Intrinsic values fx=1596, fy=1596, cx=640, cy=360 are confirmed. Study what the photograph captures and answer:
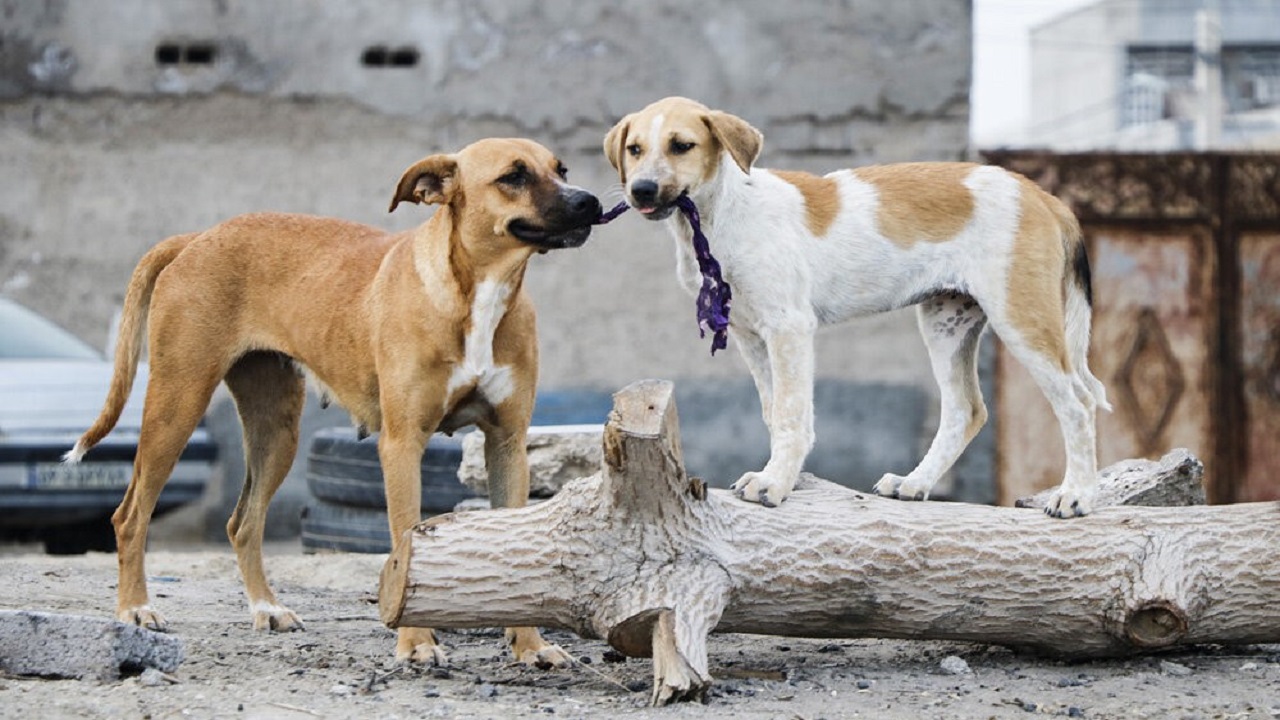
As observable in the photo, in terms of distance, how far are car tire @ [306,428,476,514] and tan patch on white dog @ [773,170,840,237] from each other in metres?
2.98

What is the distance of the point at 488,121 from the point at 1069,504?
274 inches

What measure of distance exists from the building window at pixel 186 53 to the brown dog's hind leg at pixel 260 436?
572 centimetres

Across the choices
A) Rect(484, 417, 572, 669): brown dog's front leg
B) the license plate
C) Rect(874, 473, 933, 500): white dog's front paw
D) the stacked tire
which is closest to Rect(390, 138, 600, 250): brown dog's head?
Rect(484, 417, 572, 669): brown dog's front leg

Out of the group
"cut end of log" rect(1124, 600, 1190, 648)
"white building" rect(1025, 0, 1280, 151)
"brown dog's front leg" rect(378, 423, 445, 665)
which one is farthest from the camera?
"white building" rect(1025, 0, 1280, 151)

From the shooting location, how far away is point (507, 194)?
5309mm

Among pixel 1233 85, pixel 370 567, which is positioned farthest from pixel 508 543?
pixel 1233 85

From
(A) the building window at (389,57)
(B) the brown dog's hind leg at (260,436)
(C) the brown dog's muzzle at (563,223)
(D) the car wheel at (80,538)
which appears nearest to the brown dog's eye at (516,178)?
(C) the brown dog's muzzle at (563,223)

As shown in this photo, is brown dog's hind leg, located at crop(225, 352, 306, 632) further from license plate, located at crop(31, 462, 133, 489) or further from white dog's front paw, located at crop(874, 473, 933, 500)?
license plate, located at crop(31, 462, 133, 489)

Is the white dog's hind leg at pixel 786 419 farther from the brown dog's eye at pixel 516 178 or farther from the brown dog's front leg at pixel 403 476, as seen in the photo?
the brown dog's front leg at pixel 403 476

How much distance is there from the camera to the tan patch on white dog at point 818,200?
551cm

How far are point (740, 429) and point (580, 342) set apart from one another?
1293mm

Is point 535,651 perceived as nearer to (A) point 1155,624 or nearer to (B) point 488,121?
(A) point 1155,624

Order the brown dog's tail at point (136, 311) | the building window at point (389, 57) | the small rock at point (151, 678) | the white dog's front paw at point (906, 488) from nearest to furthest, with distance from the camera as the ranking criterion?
the small rock at point (151, 678), the white dog's front paw at point (906, 488), the brown dog's tail at point (136, 311), the building window at point (389, 57)

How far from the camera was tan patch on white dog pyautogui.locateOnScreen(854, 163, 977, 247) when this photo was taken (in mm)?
5484
